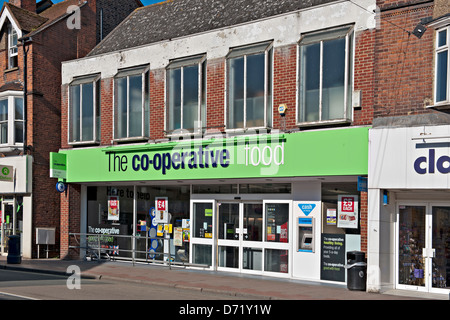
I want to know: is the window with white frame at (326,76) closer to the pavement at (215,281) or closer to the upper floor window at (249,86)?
the upper floor window at (249,86)

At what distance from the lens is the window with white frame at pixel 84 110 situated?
21.3 m

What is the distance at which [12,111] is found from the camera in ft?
75.4

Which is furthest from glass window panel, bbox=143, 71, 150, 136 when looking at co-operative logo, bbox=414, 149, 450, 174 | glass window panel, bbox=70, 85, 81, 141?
co-operative logo, bbox=414, 149, 450, 174

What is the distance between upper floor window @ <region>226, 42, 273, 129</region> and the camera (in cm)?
1692

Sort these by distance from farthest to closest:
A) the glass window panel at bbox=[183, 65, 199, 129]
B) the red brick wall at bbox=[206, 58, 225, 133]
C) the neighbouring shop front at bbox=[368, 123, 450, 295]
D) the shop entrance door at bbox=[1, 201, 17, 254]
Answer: the shop entrance door at bbox=[1, 201, 17, 254] < the glass window panel at bbox=[183, 65, 199, 129] < the red brick wall at bbox=[206, 58, 225, 133] < the neighbouring shop front at bbox=[368, 123, 450, 295]

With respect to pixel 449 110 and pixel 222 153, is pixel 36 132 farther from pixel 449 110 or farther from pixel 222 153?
pixel 449 110

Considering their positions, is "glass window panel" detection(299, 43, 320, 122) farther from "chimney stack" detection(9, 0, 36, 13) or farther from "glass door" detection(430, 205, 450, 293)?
"chimney stack" detection(9, 0, 36, 13)

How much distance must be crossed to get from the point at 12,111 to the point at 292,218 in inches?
511

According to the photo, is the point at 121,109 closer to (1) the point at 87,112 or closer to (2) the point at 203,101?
(1) the point at 87,112

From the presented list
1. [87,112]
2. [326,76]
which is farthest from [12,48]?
[326,76]

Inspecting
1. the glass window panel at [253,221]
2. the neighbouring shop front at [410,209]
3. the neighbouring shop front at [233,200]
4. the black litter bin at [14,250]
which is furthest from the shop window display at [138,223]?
the neighbouring shop front at [410,209]

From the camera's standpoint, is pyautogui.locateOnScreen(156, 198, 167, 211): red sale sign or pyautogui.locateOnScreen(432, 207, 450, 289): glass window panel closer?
pyautogui.locateOnScreen(432, 207, 450, 289): glass window panel

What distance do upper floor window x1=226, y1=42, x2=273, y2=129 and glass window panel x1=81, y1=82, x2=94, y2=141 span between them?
20.9ft

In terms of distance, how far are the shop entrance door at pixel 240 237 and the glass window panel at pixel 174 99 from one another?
3.18 metres
